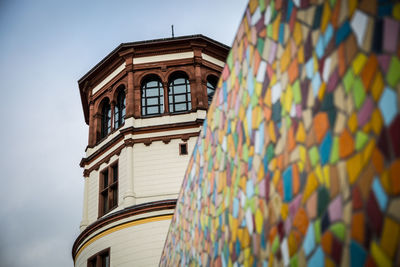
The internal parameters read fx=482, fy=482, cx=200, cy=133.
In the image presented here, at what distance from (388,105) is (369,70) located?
198 millimetres

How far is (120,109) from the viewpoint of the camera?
792 inches

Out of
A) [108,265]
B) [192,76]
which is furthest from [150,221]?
[192,76]

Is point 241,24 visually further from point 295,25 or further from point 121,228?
point 121,228

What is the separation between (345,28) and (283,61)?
678 mm

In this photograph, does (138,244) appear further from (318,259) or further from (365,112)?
(365,112)

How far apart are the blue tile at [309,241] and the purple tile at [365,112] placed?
0.65 m

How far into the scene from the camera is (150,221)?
16.5 metres

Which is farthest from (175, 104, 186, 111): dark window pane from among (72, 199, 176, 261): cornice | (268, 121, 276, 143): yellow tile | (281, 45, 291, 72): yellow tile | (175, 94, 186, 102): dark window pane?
(281, 45, 291, 72): yellow tile

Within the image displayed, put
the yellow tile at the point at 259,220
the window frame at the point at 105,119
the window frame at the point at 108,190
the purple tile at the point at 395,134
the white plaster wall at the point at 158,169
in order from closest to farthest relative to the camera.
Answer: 1. the purple tile at the point at 395,134
2. the yellow tile at the point at 259,220
3. the white plaster wall at the point at 158,169
4. the window frame at the point at 108,190
5. the window frame at the point at 105,119

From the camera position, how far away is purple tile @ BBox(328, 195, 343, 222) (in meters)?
2.07

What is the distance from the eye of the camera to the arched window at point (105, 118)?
20.8m

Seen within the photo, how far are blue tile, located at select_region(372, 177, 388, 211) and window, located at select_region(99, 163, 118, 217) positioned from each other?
16.9 m

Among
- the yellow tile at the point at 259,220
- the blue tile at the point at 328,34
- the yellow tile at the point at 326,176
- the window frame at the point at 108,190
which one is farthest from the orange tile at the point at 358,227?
the window frame at the point at 108,190

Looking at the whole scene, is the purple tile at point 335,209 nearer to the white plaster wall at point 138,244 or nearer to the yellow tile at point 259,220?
the yellow tile at point 259,220
